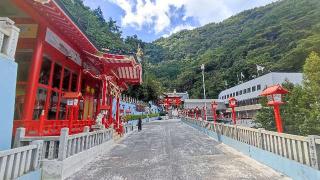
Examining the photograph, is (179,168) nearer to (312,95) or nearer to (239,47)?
(312,95)

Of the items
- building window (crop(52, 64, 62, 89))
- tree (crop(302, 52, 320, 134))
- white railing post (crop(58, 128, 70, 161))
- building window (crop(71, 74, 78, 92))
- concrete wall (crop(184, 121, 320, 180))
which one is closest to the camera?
concrete wall (crop(184, 121, 320, 180))

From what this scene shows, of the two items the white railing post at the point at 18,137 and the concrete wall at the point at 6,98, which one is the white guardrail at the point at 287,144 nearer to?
the concrete wall at the point at 6,98

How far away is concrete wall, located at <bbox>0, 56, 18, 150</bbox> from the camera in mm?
5141

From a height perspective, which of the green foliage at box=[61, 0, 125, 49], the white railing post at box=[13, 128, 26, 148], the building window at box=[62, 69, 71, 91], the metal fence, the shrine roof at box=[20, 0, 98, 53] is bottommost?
the metal fence

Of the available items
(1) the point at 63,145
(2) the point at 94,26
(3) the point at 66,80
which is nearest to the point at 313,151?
(1) the point at 63,145

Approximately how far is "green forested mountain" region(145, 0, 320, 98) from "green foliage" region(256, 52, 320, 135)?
34.0 m

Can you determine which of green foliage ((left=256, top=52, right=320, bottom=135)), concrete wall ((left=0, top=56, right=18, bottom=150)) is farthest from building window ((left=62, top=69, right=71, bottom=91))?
green foliage ((left=256, top=52, right=320, bottom=135))

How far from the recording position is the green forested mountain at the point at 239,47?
77.1 metres

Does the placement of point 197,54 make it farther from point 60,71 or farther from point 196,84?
point 60,71

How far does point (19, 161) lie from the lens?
5250 mm

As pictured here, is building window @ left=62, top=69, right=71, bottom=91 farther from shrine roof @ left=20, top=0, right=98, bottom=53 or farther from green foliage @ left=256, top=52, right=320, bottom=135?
green foliage @ left=256, top=52, right=320, bottom=135

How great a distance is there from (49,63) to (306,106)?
27889mm

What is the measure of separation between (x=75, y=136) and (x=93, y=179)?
6.01ft

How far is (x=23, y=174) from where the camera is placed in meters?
5.46
